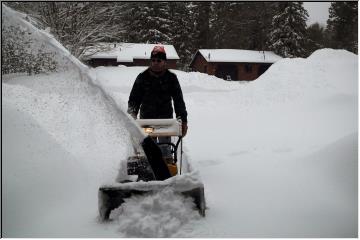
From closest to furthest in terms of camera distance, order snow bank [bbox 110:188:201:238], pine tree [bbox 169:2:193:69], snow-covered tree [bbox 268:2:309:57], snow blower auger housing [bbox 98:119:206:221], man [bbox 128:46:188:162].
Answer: snow bank [bbox 110:188:201:238] < snow blower auger housing [bbox 98:119:206:221] < man [bbox 128:46:188:162] < snow-covered tree [bbox 268:2:309:57] < pine tree [bbox 169:2:193:69]

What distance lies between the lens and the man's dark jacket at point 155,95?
4.97 meters

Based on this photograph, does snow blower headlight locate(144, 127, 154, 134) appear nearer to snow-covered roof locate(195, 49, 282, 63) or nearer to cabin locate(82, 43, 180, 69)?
cabin locate(82, 43, 180, 69)

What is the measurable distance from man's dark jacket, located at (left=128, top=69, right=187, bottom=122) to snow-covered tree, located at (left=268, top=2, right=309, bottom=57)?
4345 centimetres

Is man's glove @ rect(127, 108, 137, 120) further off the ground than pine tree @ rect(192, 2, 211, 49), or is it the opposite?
pine tree @ rect(192, 2, 211, 49)

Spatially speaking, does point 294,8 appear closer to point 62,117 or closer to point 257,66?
point 257,66

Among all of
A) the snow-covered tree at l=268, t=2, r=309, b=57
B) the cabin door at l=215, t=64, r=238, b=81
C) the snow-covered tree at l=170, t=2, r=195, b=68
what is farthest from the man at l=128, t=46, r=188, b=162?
the snow-covered tree at l=170, t=2, r=195, b=68

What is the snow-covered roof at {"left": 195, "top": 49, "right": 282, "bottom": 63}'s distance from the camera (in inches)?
1710

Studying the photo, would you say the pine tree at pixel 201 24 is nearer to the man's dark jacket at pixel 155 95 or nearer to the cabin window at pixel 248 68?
the cabin window at pixel 248 68

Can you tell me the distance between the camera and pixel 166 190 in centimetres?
356

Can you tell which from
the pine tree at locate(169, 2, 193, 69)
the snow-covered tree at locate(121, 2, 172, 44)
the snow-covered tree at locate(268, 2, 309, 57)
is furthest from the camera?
the pine tree at locate(169, 2, 193, 69)

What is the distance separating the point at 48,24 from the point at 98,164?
1324 centimetres

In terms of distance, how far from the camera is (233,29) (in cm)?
5678

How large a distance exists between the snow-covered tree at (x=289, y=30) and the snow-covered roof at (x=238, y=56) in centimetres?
181

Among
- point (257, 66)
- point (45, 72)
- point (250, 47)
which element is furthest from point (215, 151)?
point (250, 47)
